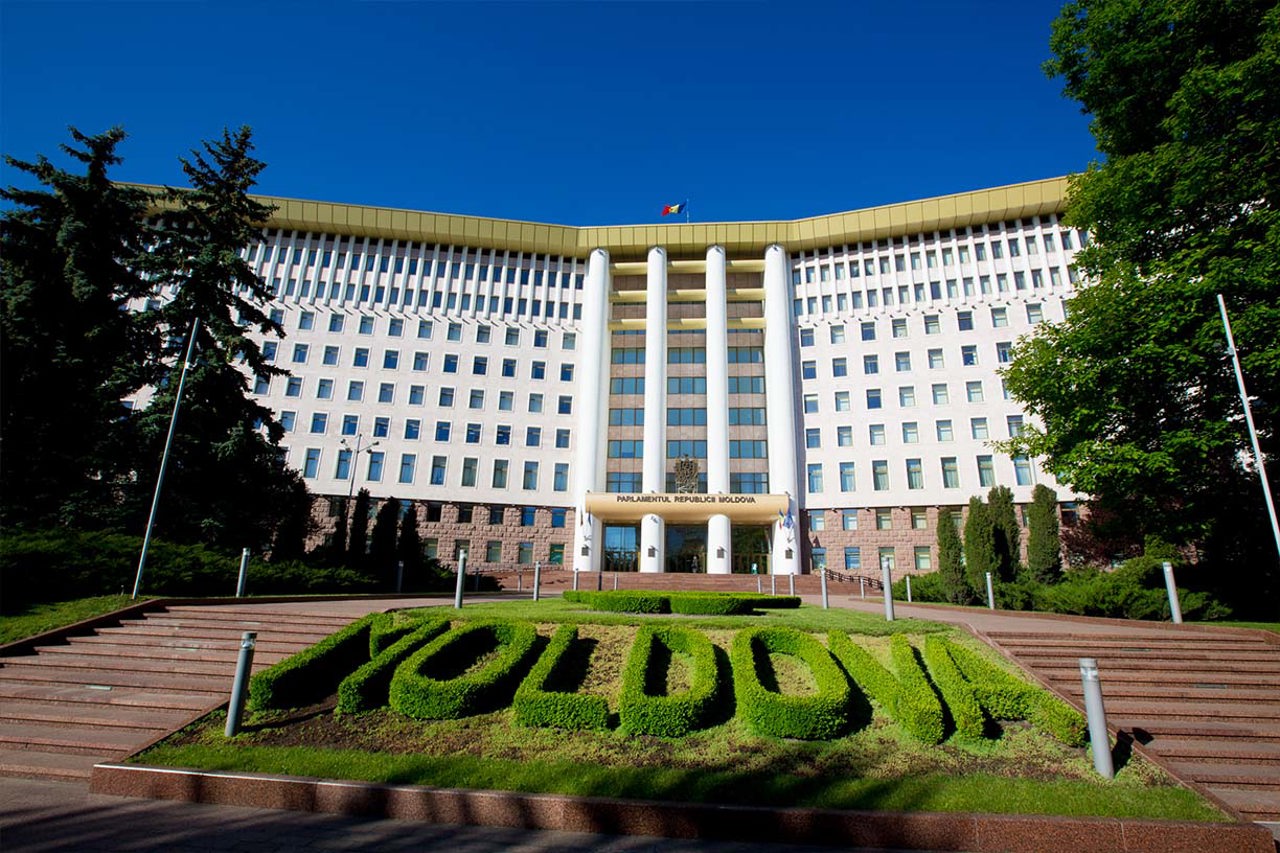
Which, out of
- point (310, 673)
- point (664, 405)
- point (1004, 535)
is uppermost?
point (664, 405)

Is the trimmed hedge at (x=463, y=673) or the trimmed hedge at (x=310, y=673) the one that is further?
the trimmed hedge at (x=310, y=673)

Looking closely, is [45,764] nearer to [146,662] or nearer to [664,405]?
[146,662]

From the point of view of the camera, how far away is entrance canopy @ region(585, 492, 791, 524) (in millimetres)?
38500

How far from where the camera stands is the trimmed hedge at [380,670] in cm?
815

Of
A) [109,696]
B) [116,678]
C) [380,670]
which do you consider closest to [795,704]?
[380,670]

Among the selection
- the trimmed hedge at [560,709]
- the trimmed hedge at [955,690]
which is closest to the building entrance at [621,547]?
the trimmed hedge at [955,690]

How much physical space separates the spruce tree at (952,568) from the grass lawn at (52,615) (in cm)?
2733

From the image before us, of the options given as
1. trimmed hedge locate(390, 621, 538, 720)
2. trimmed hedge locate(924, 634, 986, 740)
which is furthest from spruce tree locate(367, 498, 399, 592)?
trimmed hedge locate(924, 634, 986, 740)

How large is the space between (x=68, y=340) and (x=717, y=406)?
3281 cm

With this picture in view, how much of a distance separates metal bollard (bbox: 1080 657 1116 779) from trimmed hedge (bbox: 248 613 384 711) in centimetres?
971

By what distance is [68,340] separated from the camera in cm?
1928

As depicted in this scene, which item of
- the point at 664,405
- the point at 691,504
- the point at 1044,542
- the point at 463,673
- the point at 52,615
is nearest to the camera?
the point at 463,673

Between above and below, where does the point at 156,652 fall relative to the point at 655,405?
below

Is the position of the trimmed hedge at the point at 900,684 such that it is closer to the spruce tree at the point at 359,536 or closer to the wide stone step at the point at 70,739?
the wide stone step at the point at 70,739
